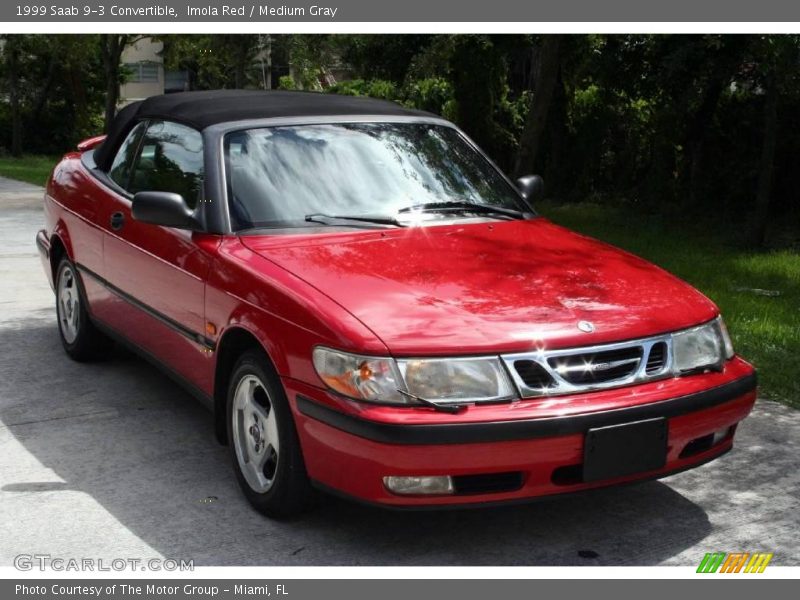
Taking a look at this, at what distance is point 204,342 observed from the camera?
514 cm

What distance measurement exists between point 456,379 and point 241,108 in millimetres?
2356

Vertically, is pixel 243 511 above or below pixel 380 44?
below

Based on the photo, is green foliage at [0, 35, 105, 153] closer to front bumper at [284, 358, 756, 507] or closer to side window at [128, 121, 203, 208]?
side window at [128, 121, 203, 208]

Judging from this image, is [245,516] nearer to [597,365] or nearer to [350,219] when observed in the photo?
[350,219]

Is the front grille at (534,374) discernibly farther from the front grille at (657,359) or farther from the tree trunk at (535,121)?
the tree trunk at (535,121)

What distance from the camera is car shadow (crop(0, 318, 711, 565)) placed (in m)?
4.38

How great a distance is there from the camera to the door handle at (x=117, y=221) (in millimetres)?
6184

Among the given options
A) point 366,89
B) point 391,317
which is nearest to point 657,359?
point 391,317

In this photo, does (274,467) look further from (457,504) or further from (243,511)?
(457,504)

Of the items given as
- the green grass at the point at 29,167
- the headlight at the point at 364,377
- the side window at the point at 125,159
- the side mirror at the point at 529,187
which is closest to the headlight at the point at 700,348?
the headlight at the point at 364,377

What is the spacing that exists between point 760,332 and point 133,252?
169 inches

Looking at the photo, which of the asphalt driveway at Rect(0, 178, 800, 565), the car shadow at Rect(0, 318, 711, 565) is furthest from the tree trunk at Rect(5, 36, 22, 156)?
the car shadow at Rect(0, 318, 711, 565)

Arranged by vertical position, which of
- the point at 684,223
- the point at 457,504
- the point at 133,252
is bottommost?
the point at 684,223

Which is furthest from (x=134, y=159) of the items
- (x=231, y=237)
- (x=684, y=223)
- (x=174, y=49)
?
(x=174, y=49)
